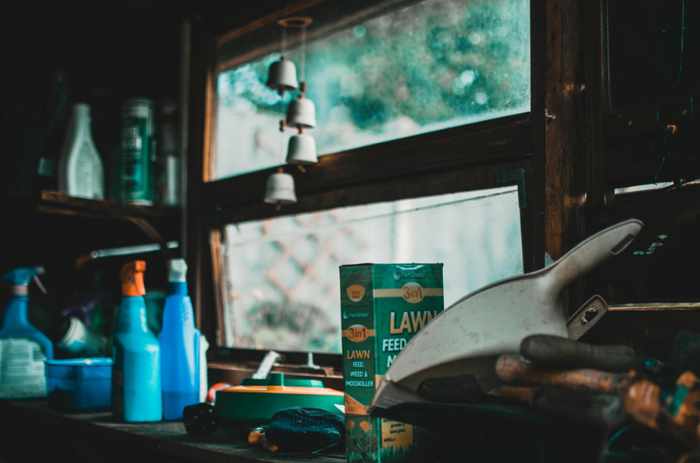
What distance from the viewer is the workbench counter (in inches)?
48.2

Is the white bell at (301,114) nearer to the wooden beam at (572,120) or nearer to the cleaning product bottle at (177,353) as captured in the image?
the cleaning product bottle at (177,353)

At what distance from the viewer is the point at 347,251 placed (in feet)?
5.97

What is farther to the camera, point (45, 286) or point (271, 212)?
point (45, 286)

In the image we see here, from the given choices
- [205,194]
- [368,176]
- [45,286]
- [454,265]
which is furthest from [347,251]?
[45,286]

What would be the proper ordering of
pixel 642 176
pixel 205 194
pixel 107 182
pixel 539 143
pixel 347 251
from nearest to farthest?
pixel 642 176 → pixel 539 143 → pixel 347 251 → pixel 205 194 → pixel 107 182

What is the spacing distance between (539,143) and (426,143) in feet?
0.94

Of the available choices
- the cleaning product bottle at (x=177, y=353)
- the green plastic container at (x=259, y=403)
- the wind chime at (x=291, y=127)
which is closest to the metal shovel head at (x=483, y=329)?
the green plastic container at (x=259, y=403)

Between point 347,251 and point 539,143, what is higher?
point 539,143

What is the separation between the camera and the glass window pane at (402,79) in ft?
4.77

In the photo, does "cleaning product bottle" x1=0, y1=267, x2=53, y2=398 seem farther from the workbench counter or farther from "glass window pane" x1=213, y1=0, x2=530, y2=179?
"glass window pane" x1=213, y1=0, x2=530, y2=179

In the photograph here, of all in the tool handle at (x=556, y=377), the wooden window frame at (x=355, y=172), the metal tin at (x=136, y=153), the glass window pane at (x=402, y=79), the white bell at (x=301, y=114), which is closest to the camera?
the tool handle at (x=556, y=377)

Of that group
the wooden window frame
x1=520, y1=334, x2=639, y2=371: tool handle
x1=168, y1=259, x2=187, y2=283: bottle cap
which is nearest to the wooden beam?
the wooden window frame

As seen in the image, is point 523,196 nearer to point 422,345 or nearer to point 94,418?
point 422,345

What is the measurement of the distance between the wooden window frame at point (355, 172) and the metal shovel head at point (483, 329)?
28 centimetres
